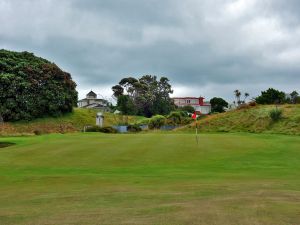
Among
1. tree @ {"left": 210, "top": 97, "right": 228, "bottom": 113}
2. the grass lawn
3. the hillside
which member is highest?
tree @ {"left": 210, "top": 97, "right": 228, "bottom": 113}

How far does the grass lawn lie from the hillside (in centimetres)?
2165

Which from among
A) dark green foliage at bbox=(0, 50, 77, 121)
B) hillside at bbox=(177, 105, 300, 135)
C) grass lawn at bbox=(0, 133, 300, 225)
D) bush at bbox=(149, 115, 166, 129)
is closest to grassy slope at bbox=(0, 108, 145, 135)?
dark green foliage at bbox=(0, 50, 77, 121)

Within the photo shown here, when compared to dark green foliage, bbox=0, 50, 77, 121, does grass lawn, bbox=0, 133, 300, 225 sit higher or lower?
lower

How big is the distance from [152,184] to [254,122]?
140 ft

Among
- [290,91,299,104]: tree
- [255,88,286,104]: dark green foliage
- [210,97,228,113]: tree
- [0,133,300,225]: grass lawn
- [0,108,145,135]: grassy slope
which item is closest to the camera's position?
[0,133,300,225]: grass lawn

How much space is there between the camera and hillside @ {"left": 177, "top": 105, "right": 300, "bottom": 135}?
160 ft

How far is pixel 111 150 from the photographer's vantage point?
81.0 ft

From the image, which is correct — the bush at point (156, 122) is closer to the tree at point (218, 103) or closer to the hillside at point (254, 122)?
the hillside at point (254, 122)

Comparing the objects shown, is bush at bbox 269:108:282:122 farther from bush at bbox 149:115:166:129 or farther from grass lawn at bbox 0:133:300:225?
grass lawn at bbox 0:133:300:225

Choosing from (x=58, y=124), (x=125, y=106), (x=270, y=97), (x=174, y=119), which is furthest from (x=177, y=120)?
(x=270, y=97)

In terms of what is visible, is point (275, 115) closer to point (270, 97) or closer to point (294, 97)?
point (270, 97)

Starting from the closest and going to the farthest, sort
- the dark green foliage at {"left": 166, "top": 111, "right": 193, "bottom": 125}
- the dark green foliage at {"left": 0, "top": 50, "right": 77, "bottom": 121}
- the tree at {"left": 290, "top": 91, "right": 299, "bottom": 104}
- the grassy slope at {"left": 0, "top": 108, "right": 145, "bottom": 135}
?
the grassy slope at {"left": 0, "top": 108, "right": 145, "bottom": 135} < the dark green foliage at {"left": 0, "top": 50, "right": 77, "bottom": 121} < the dark green foliage at {"left": 166, "top": 111, "right": 193, "bottom": 125} < the tree at {"left": 290, "top": 91, "right": 299, "bottom": 104}

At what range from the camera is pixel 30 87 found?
6788 cm

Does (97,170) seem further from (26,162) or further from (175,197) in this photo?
(175,197)
